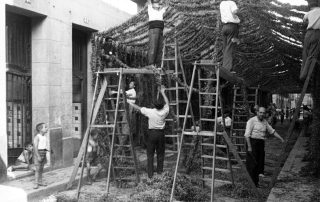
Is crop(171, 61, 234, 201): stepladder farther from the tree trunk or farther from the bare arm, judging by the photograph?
the bare arm

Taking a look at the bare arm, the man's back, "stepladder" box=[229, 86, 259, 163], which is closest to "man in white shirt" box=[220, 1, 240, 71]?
the man's back

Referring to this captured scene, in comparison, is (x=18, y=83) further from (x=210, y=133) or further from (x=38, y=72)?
(x=210, y=133)

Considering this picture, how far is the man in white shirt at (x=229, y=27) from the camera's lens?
7930 mm

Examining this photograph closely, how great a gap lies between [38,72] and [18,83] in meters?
0.59

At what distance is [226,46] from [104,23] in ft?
19.0

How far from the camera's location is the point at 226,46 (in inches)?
320

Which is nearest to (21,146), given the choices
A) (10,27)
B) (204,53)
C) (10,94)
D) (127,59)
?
(10,94)

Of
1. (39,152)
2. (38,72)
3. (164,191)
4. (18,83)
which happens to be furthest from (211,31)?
(39,152)

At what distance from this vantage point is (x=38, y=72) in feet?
32.6

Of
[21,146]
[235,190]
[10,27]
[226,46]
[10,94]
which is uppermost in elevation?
[10,27]

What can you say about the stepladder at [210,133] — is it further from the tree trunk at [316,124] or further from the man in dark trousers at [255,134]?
the tree trunk at [316,124]

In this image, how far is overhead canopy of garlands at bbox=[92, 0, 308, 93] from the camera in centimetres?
950

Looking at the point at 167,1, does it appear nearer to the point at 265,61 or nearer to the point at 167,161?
the point at 167,161

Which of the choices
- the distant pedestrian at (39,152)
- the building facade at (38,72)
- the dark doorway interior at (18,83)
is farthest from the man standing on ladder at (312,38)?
the dark doorway interior at (18,83)
